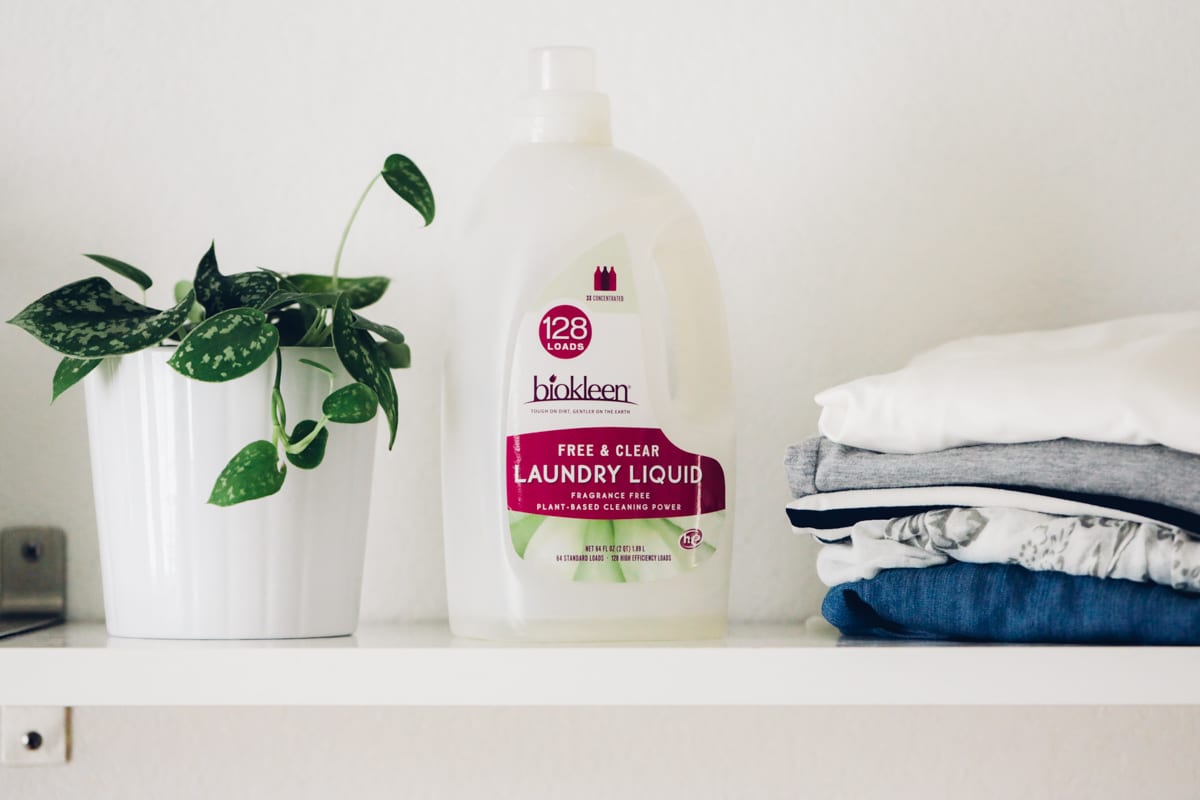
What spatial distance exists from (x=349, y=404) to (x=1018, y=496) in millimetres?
284

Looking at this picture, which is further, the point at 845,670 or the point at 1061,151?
the point at 1061,151

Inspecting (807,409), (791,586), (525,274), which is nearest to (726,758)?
(791,586)

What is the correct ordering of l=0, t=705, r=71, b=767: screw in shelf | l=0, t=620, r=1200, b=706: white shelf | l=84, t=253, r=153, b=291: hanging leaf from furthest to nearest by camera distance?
l=0, t=705, r=71, b=767: screw in shelf, l=84, t=253, r=153, b=291: hanging leaf, l=0, t=620, r=1200, b=706: white shelf

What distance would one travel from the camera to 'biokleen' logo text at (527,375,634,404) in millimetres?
509

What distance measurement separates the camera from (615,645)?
486 mm

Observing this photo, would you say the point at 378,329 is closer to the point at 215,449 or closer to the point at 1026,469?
the point at 215,449

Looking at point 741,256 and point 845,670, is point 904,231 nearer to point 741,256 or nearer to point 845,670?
point 741,256

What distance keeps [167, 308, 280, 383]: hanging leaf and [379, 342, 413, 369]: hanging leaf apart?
0.26 feet

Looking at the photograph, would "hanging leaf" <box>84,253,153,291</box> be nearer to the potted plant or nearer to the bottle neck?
the potted plant

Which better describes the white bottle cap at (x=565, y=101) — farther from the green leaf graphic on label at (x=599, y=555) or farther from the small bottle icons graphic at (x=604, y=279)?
the green leaf graphic on label at (x=599, y=555)

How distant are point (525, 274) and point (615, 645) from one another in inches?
6.7

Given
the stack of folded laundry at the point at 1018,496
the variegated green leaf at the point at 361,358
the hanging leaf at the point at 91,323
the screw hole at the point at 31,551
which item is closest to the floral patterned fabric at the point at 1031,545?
the stack of folded laundry at the point at 1018,496

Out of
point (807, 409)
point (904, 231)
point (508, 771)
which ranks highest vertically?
point (904, 231)

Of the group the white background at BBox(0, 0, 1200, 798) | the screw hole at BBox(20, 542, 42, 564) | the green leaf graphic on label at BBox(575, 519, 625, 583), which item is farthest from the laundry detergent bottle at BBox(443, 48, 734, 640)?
the screw hole at BBox(20, 542, 42, 564)
